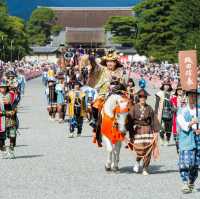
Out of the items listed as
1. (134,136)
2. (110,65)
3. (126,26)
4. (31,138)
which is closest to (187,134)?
(134,136)

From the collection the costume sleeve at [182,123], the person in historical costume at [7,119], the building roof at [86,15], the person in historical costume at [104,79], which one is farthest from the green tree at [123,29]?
the costume sleeve at [182,123]

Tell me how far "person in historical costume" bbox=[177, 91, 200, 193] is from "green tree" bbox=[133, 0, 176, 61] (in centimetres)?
4763

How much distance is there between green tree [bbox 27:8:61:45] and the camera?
10649 centimetres

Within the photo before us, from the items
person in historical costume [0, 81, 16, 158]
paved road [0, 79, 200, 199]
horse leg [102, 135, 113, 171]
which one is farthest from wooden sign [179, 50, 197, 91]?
person in historical costume [0, 81, 16, 158]

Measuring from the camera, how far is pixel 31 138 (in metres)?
16.2

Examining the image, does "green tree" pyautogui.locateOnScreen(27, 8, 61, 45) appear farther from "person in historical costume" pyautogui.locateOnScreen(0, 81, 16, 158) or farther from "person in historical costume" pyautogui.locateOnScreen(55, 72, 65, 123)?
"person in historical costume" pyautogui.locateOnScreen(0, 81, 16, 158)

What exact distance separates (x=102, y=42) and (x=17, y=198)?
352ft

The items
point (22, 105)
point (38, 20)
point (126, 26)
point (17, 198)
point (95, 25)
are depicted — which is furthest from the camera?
point (95, 25)

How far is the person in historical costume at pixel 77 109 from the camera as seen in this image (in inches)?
655

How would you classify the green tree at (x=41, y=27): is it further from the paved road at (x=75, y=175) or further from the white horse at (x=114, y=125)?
the white horse at (x=114, y=125)

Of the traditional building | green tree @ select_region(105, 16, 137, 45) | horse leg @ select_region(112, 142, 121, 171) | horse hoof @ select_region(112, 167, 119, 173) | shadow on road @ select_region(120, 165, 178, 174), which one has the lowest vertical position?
shadow on road @ select_region(120, 165, 178, 174)

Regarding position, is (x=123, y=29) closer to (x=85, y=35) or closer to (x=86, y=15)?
(x=85, y=35)

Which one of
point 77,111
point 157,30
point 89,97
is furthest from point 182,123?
point 157,30

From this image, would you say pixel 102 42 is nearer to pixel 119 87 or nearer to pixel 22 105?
pixel 22 105
